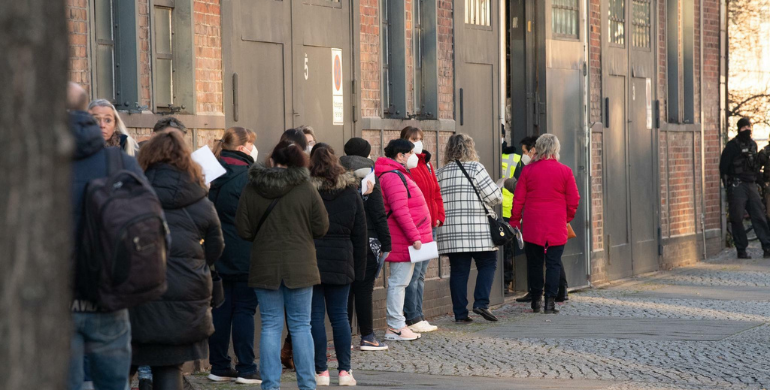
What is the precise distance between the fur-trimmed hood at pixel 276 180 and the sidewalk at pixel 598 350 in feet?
4.89

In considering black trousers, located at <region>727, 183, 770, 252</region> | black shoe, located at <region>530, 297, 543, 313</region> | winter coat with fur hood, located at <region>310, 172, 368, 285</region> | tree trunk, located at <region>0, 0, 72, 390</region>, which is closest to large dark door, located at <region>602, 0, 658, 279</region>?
black trousers, located at <region>727, 183, 770, 252</region>

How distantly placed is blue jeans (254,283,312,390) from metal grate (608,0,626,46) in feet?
33.2

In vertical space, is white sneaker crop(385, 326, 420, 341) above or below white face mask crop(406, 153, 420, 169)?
below

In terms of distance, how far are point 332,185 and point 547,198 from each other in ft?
14.7

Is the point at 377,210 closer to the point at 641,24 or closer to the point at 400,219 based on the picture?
the point at 400,219

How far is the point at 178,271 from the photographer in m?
5.96

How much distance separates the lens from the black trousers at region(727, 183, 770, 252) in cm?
1977

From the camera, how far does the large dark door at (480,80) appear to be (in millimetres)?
13000

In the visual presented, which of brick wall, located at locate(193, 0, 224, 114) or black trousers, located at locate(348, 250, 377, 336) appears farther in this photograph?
black trousers, located at locate(348, 250, 377, 336)

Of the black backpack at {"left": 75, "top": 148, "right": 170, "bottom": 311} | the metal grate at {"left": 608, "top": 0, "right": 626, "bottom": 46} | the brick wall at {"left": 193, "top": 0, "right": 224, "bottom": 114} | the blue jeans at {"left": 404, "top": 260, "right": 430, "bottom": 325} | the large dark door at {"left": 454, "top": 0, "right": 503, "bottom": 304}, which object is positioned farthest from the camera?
the metal grate at {"left": 608, "top": 0, "right": 626, "bottom": 46}

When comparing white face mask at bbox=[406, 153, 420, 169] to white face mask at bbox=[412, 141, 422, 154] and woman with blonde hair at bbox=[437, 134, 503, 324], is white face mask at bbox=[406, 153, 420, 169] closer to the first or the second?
white face mask at bbox=[412, 141, 422, 154]

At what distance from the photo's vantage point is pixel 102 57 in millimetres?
8195

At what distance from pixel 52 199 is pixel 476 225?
30.4ft

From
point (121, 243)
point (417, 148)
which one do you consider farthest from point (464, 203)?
point (121, 243)
